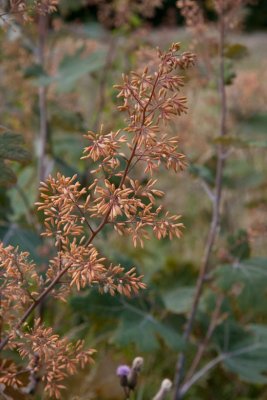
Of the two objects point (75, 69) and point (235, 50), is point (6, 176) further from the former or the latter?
point (75, 69)

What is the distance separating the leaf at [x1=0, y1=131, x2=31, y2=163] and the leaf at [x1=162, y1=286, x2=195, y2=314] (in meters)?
1.13

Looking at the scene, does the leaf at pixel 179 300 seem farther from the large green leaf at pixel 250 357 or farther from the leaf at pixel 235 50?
the leaf at pixel 235 50

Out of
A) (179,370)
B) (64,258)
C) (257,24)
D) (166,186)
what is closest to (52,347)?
(64,258)

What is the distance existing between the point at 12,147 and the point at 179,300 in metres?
1.25

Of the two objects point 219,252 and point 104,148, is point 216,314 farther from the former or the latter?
point 104,148

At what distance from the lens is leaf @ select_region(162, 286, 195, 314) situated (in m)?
2.16

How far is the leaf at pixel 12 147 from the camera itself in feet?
3.62

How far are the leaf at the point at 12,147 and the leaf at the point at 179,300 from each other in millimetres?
1129

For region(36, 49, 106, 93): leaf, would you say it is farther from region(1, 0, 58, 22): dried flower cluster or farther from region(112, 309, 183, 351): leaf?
region(1, 0, 58, 22): dried flower cluster

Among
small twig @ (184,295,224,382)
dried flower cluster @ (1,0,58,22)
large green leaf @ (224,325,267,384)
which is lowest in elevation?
large green leaf @ (224,325,267,384)

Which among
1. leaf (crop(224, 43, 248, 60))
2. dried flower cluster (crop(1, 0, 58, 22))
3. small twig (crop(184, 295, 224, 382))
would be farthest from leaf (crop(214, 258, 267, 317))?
dried flower cluster (crop(1, 0, 58, 22))

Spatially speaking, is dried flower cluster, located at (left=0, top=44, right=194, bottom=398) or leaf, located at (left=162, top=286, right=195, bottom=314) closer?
dried flower cluster, located at (left=0, top=44, right=194, bottom=398)

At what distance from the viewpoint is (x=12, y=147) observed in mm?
1114

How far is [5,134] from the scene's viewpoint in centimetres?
112
